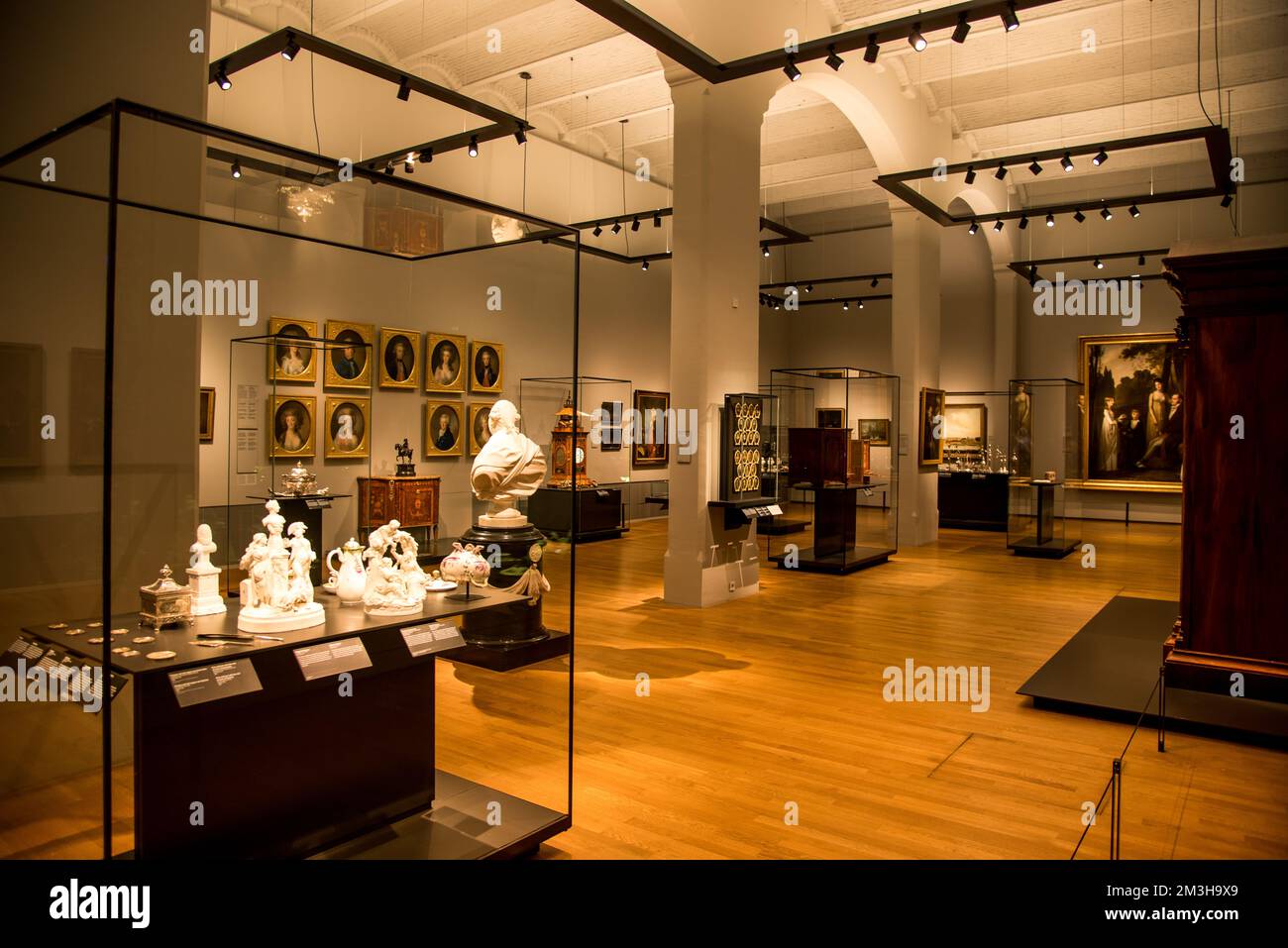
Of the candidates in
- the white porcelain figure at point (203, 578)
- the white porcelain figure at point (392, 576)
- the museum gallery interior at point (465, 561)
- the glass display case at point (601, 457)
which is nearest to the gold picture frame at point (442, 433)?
the museum gallery interior at point (465, 561)

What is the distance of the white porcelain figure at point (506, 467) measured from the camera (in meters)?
4.34

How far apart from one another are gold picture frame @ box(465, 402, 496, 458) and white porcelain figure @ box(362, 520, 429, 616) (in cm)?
76

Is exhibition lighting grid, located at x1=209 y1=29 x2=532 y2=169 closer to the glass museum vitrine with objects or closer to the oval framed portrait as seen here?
the oval framed portrait

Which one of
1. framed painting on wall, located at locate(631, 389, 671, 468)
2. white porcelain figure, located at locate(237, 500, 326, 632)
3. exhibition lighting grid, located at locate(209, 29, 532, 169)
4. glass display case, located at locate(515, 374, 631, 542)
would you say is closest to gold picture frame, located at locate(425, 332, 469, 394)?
white porcelain figure, located at locate(237, 500, 326, 632)

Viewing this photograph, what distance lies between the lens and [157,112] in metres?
2.43

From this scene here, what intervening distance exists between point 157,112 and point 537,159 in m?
13.3

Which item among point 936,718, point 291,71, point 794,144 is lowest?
point 936,718

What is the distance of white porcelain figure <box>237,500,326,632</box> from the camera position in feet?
10.2

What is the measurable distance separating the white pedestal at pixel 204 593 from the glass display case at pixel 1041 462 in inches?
496

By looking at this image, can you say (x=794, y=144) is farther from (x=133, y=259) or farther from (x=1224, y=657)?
(x=133, y=259)

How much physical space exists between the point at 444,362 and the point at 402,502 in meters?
0.89

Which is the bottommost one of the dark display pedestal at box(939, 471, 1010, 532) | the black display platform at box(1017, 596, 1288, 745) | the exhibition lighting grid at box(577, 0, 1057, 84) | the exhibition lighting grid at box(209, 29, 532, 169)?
the black display platform at box(1017, 596, 1288, 745)
